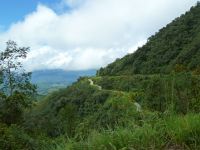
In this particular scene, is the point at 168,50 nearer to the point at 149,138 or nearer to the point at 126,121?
the point at 126,121

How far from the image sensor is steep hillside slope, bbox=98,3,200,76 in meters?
76.9

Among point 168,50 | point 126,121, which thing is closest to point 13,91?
point 126,121

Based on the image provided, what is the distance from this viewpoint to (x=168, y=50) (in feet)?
281

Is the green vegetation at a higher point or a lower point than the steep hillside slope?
lower

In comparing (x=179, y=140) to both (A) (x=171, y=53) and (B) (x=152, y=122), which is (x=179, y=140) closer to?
(B) (x=152, y=122)

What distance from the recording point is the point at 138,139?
5262 millimetres

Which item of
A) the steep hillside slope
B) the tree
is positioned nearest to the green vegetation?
the tree

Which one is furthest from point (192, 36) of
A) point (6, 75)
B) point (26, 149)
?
point (26, 149)

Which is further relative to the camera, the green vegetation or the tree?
the tree

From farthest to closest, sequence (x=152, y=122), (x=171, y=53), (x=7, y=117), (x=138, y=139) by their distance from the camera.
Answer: (x=171, y=53)
(x=7, y=117)
(x=152, y=122)
(x=138, y=139)

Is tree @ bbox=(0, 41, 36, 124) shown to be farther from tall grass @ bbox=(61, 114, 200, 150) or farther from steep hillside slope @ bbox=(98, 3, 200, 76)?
steep hillside slope @ bbox=(98, 3, 200, 76)

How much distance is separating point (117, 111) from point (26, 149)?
9.18 ft

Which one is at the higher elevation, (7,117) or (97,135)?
(97,135)

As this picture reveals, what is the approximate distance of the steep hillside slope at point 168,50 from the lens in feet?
252
